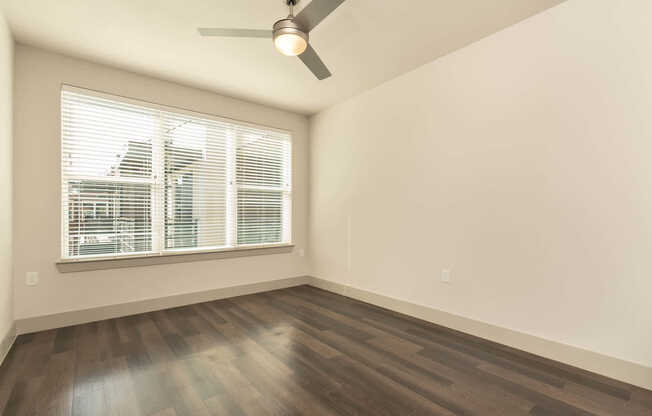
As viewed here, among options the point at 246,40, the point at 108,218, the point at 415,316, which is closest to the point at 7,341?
the point at 108,218

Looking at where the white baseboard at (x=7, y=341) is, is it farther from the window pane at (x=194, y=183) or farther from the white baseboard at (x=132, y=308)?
the window pane at (x=194, y=183)

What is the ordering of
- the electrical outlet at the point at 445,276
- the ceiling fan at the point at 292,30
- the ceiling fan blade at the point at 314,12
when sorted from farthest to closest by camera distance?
the electrical outlet at the point at 445,276, the ceiling fan at the point at 292,30, the ceiling fan blade at the point at 314,12

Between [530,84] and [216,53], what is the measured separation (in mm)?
2799

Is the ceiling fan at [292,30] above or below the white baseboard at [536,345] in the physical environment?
above

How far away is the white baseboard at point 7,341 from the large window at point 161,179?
717 millimetres

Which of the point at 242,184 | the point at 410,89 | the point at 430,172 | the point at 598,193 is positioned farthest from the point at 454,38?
the point at 242,184

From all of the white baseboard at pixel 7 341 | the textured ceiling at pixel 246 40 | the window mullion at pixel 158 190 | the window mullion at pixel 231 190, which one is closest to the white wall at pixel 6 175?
the white baseboard at pixel 7 341

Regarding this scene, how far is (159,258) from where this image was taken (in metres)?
3.46

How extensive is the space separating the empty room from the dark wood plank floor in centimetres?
2

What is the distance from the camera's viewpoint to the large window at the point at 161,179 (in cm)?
304

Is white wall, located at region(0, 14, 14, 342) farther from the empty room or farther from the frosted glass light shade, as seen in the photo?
the frosted glass light shade

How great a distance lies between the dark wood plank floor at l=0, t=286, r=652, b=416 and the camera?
171 centimetres

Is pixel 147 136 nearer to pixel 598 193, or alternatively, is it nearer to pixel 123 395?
pixel 123 395

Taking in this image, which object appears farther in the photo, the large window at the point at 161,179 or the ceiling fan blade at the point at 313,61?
the large window at the point at 161,179
